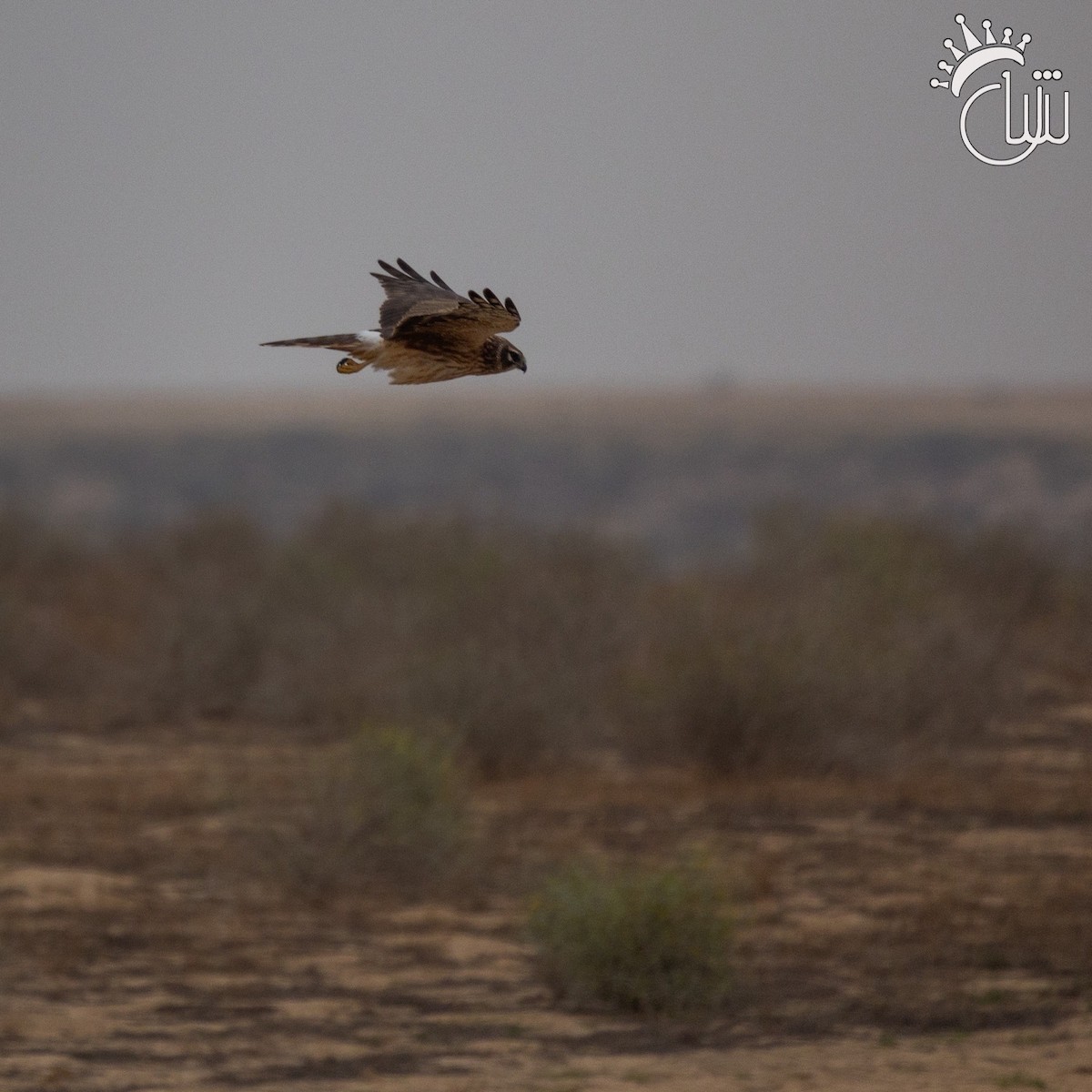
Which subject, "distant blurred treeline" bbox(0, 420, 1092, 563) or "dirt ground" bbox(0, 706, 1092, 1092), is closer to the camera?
"dirt ground" bbox(0, 706, 1092, 1092)

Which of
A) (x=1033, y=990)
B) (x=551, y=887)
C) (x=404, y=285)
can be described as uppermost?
(x=404, y=285)

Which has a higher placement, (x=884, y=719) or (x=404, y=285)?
(x=404, y=285)

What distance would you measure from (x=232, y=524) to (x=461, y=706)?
46.7 ft

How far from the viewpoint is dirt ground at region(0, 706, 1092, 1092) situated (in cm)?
857

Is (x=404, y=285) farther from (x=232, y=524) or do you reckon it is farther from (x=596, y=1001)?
(x=232, y=524)

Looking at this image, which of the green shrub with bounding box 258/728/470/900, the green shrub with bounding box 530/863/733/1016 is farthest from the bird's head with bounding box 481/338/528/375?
the green shrub with bounding box 258/728/470/900

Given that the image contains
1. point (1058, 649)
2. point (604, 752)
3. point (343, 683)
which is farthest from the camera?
point (1058, 649)

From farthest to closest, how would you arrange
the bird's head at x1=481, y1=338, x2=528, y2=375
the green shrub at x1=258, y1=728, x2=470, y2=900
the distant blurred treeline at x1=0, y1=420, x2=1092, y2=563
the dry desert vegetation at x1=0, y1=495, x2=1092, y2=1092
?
the distant blurred treeline at x1=0, y1=420, x2=1092, y2=563 → the green shrub at x1=258, y1=728, x2=470, y2=900 → the dry desert vegetation at x1=0, y1=495, x2=1092, y2=1092 → the bird's head at x1=481, y1=338, x2=528, y2=375

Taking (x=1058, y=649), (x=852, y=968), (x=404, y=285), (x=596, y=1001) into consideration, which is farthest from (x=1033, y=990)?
(x=1058, y=649)

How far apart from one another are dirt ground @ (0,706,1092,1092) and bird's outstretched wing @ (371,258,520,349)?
491 centimetres

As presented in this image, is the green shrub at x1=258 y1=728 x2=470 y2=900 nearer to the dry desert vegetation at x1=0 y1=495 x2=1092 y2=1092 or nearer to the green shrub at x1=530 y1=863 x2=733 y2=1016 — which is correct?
the dry desert vegetation at x1=0 y1=495 x2=1092 y2=1092

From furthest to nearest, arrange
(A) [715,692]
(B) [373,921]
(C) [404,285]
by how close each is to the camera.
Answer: (A) [715,692], (B) [373,921], (C) [404,285]

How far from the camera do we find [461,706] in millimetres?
15914

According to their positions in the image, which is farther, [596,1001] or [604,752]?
[604,752]
